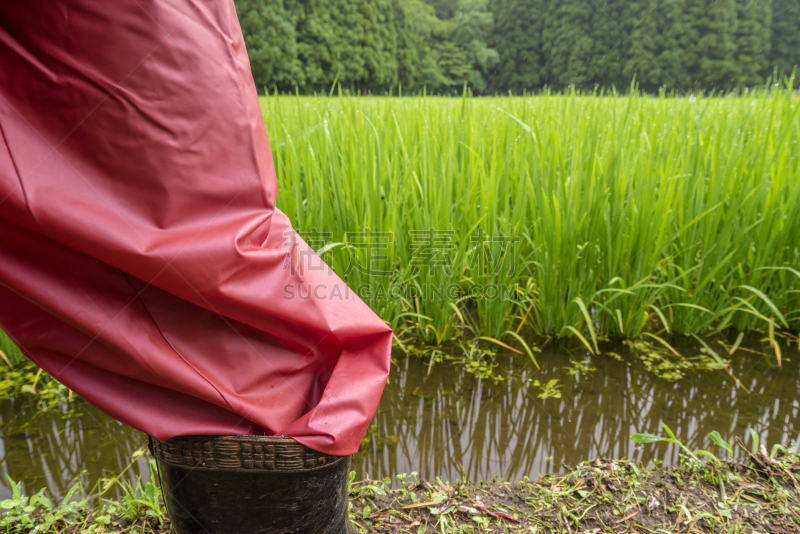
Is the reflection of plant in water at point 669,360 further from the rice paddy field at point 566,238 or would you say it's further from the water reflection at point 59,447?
the water reflection at point 59,447

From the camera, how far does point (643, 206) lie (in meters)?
1.49

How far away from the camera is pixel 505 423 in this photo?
4.11ft

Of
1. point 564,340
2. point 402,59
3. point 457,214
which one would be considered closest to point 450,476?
point 564,340

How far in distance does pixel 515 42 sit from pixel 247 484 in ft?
81.8

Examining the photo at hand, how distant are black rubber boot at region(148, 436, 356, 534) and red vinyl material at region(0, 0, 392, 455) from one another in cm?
3

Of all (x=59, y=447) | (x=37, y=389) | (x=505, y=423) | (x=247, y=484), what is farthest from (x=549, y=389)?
(x=37, y=389)

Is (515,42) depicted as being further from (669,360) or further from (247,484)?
(247,484)

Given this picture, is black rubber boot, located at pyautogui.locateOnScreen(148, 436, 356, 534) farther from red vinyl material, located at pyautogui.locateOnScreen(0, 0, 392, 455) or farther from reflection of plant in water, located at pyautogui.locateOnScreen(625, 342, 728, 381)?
reflection of plant in water, located at pyautogui.locateOnScreen(625, 342, 728, 381)

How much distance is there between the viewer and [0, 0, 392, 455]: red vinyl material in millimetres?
489

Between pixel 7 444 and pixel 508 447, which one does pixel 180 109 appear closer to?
pixel 508 447

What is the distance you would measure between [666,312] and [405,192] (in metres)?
1.09

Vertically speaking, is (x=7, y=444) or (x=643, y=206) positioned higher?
(x=643, y=206)

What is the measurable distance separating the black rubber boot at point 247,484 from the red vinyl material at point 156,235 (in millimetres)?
32

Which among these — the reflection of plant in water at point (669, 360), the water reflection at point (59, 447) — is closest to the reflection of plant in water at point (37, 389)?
the water reflection at point (59, 447)
